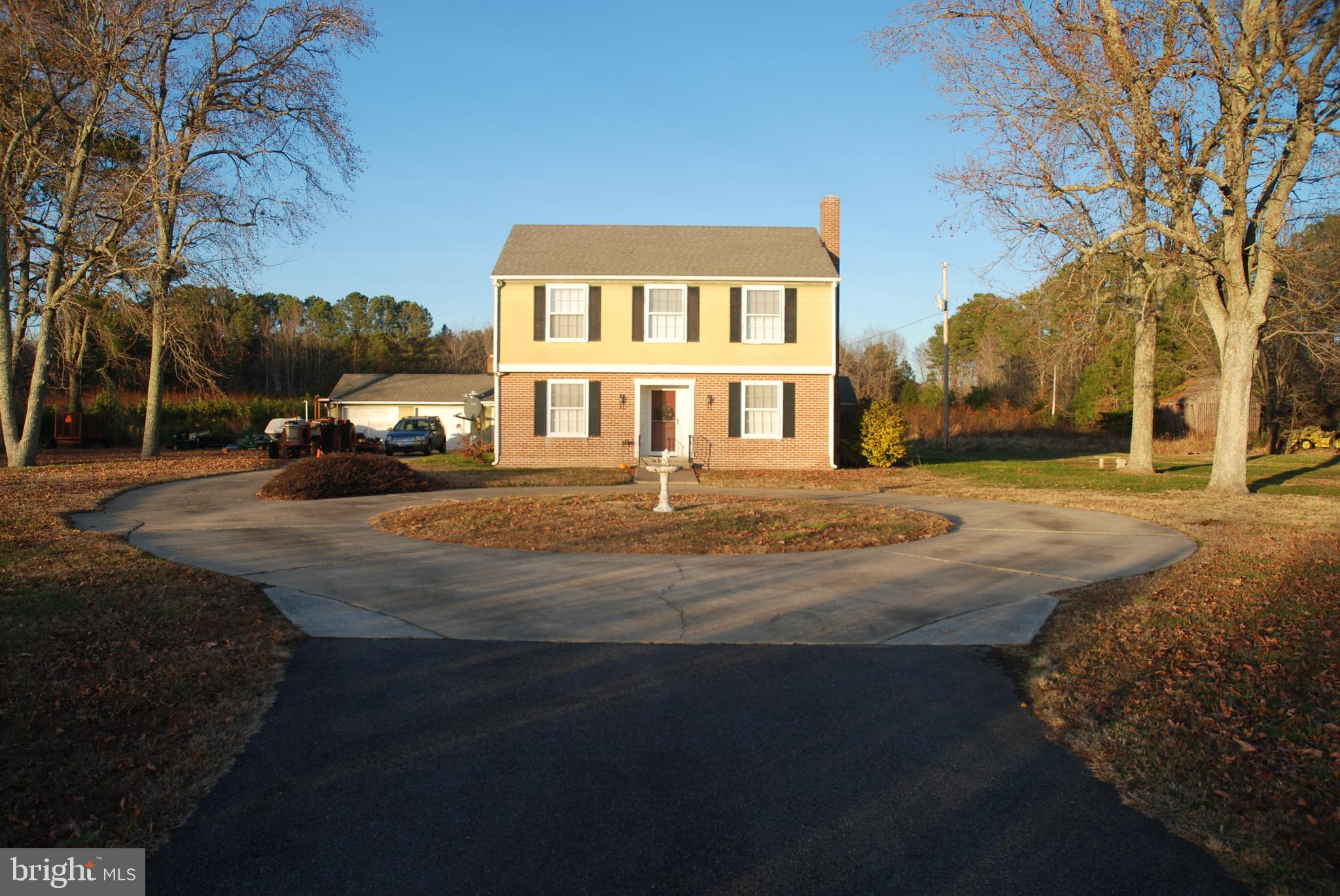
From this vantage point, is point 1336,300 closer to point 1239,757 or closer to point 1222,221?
point 1222,221

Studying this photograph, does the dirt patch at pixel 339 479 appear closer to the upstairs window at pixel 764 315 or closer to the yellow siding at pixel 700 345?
the yellow siding at pixel 700 345

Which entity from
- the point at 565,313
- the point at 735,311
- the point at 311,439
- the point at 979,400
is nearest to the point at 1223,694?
the point at 735,311

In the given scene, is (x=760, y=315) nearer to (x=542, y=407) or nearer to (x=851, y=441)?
(x=851, y=441)

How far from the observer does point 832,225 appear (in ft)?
84.9

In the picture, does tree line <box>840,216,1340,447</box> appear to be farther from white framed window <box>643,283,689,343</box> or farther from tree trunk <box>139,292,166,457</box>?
tree trunk <box>139,292,166,457</box>

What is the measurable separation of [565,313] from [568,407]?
2639 mm

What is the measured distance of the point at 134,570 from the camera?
8125 mm

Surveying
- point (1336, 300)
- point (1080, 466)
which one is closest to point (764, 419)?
point (1080, 466)

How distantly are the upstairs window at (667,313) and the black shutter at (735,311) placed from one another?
1287 millimetres

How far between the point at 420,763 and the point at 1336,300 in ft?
73.2

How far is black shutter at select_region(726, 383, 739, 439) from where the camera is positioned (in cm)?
2389

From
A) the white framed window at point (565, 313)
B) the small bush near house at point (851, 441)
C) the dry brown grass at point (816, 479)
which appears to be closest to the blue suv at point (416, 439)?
the white framed window at point (565, 313)

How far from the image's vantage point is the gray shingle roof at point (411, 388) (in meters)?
41.7

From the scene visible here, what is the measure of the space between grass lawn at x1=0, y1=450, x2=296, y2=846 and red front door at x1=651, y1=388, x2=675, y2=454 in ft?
53.5
